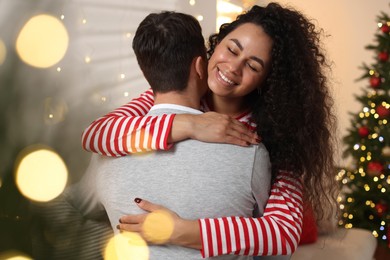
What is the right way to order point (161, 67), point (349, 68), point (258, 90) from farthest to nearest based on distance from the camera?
point (349, 68)
point (258, 90)
point (161, 67)

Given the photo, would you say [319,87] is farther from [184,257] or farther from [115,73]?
[115,73]

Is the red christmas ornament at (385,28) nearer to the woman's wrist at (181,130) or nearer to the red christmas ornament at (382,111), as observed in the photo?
the red christmas ornament at (382,111)

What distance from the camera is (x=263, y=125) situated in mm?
1429

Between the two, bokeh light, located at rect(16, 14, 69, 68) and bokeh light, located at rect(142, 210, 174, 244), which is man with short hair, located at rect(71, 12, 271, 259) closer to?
bokeh light, located at rect(142, 210, 174, 244)

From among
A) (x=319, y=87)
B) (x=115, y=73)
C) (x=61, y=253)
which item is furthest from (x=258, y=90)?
(x=61, y=253)

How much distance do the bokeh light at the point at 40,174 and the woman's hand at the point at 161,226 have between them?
73 centimetres

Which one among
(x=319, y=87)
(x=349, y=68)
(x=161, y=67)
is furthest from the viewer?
(x=349, y=68)

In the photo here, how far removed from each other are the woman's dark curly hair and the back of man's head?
31cm

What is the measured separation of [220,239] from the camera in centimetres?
112

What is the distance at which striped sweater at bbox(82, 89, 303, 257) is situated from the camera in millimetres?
1126

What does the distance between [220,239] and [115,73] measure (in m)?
0.66

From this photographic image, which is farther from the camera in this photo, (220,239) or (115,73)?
(220,239)

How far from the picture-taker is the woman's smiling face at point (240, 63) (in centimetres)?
142

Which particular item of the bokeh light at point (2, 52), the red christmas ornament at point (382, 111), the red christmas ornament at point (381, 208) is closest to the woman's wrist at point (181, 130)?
the bokeh light at point (2, 52)
